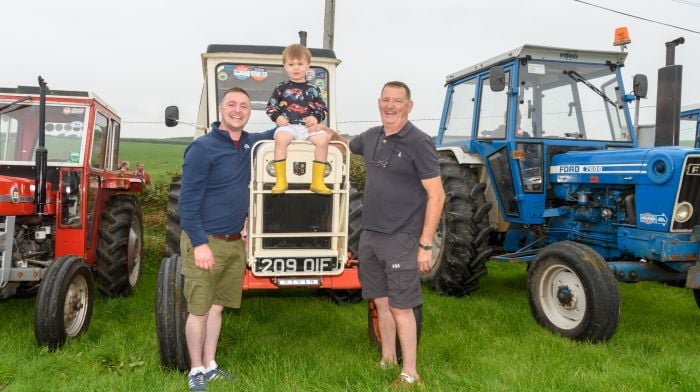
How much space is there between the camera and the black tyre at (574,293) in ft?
13.0

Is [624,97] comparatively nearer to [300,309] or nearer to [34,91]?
[300,309]

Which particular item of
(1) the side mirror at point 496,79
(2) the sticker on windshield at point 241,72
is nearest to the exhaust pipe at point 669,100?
(1) the side mirror at point 496,79

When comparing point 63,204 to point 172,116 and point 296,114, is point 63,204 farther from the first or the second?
point 296,114

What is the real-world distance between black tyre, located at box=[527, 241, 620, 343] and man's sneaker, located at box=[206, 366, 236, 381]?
241cm

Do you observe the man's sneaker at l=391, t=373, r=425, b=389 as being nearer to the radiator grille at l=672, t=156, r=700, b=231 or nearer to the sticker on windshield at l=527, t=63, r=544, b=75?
the radiator grille at l=672, t=156, r=700, b=231

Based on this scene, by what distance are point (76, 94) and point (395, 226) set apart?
3593 millimetres

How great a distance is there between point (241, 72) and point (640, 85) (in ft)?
12.0

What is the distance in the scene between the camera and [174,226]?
4387 mm

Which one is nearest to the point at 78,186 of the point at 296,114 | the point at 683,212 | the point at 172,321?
the point at 172,321

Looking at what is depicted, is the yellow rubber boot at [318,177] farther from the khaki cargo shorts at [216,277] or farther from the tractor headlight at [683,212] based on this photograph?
the tractor headlight at [683,212]

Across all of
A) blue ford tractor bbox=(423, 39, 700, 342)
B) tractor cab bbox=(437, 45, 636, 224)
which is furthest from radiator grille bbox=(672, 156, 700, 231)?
tractor cab bbox=(437, 45, 636, 224)

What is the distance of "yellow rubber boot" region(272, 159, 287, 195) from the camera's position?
3422 millimetres

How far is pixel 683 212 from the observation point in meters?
4.36

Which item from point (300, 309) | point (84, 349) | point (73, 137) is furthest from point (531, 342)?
point (73, 137)
